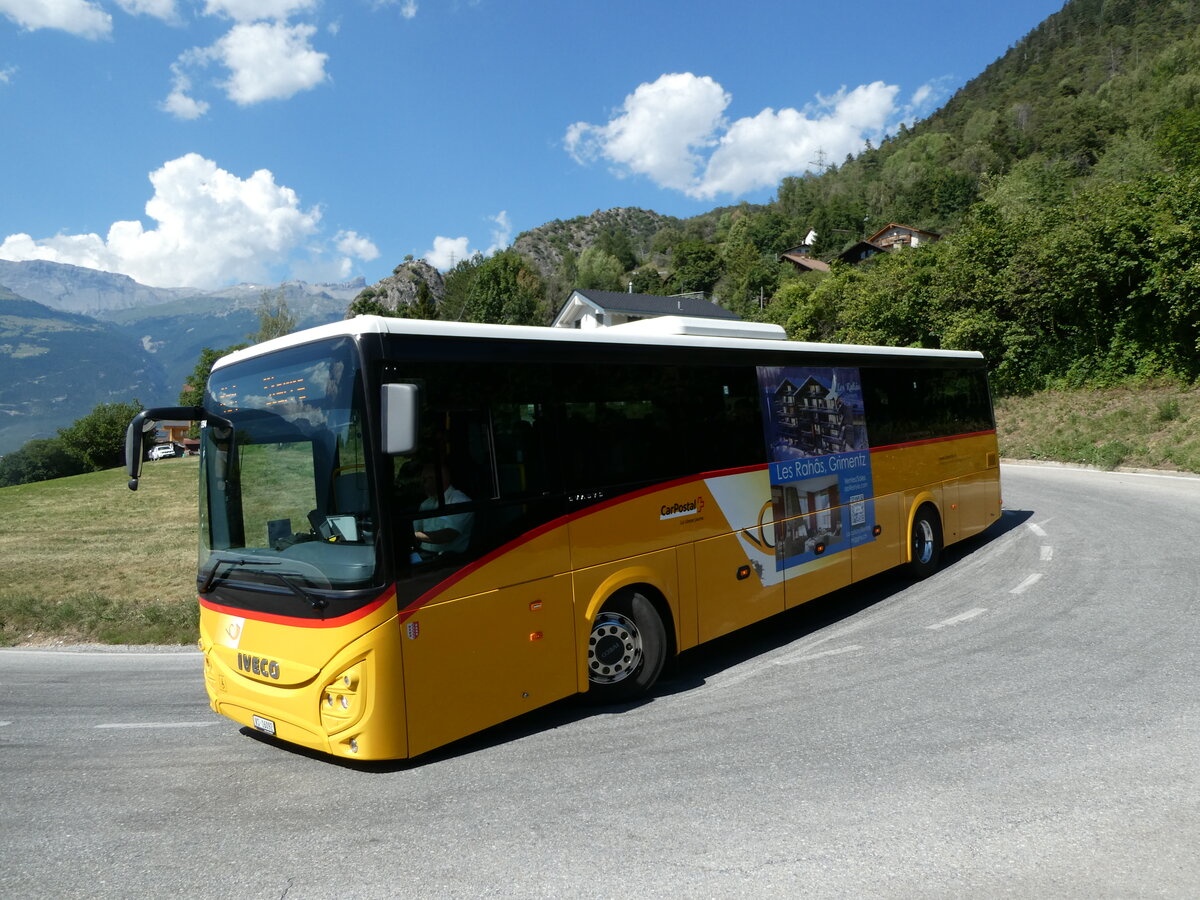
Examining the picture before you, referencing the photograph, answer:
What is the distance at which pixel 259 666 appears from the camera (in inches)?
201

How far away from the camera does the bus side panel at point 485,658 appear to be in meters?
4.79

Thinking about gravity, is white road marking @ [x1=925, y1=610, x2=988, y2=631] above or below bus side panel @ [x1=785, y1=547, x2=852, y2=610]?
below

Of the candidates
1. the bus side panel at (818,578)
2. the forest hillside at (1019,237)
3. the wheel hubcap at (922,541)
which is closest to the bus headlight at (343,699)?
the bus side panel at (818,578)

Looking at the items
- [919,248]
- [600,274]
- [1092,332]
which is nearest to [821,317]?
[919,248]

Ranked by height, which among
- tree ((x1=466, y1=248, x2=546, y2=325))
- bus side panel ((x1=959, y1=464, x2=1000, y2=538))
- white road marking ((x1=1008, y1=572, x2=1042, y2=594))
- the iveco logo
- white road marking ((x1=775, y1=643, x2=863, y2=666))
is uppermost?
tree ((x1=466, y1=248, x2=546, y2=325))

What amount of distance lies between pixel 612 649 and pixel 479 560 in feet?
5.21

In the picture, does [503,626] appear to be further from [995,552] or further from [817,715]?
[995,552]

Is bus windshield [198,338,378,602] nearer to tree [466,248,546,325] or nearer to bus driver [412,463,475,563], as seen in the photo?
bus driver [412,463,475,563]

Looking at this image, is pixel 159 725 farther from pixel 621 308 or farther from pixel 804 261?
pixel 804 261

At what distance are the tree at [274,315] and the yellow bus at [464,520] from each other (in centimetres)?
6788

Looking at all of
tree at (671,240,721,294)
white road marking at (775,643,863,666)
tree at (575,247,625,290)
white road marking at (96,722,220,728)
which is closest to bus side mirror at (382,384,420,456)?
white road marking at (96,722,220,728)

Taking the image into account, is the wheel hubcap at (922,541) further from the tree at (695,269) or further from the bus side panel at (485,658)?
the tree at (695,269)

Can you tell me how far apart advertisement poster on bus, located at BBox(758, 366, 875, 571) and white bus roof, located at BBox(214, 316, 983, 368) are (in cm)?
39

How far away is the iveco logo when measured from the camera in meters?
5.00
